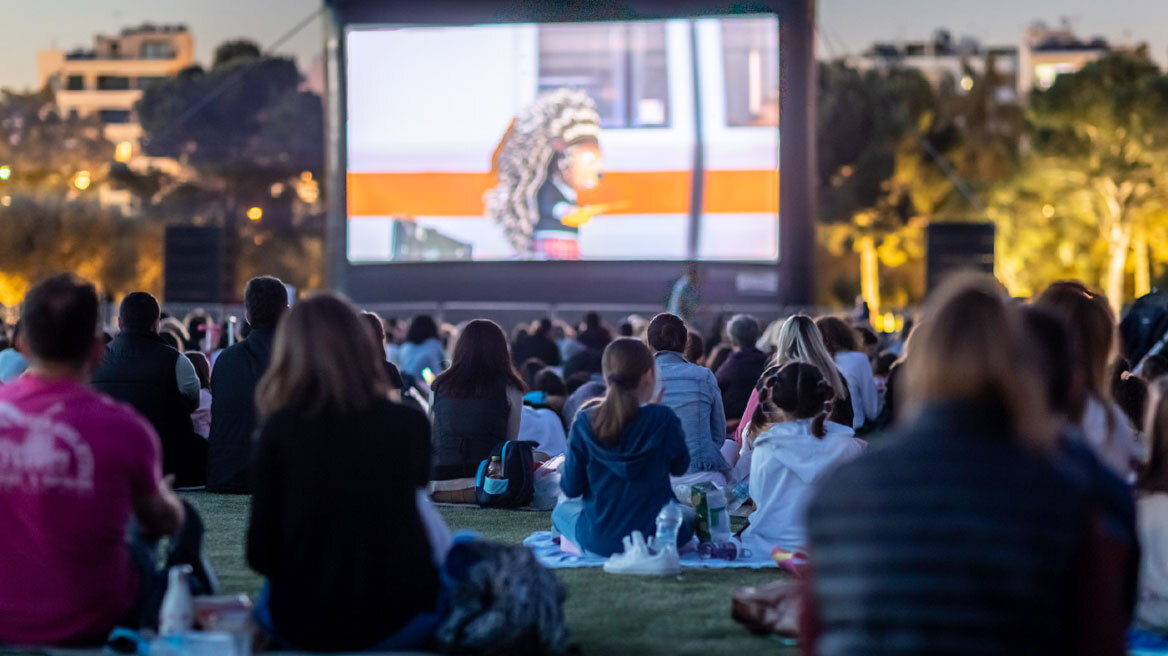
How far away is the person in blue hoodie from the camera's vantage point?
18.7ft

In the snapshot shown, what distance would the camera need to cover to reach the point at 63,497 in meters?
3.51

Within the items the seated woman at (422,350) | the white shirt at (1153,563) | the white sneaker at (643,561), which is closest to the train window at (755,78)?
the seated woman at (422,350)

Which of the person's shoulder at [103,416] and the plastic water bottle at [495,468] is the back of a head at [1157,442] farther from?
the plastic water bottle at [495,468]

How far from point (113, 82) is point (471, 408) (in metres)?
84.5

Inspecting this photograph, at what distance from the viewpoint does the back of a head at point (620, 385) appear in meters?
5.62

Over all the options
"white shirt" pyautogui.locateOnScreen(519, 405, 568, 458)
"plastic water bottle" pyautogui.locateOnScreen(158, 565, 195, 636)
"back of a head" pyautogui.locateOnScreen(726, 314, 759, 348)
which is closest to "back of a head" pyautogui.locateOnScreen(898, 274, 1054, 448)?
"plastic water bottle" pyautogui.locateOnScreen(158, 565, 195, 636)

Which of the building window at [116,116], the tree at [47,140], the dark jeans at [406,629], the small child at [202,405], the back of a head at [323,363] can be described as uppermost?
the building window at [116,116]

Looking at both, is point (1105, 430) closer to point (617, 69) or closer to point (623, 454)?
point (623, 454)

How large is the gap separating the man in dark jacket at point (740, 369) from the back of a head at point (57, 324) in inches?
230

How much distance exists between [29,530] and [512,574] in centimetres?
121

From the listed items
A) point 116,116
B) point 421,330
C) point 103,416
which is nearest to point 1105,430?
point 103,416

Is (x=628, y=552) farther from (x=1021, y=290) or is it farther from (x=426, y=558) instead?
(x=1021, y=290)

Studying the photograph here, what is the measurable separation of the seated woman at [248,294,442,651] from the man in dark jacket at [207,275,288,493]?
4010 millimetres

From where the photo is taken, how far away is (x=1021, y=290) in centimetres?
3722
